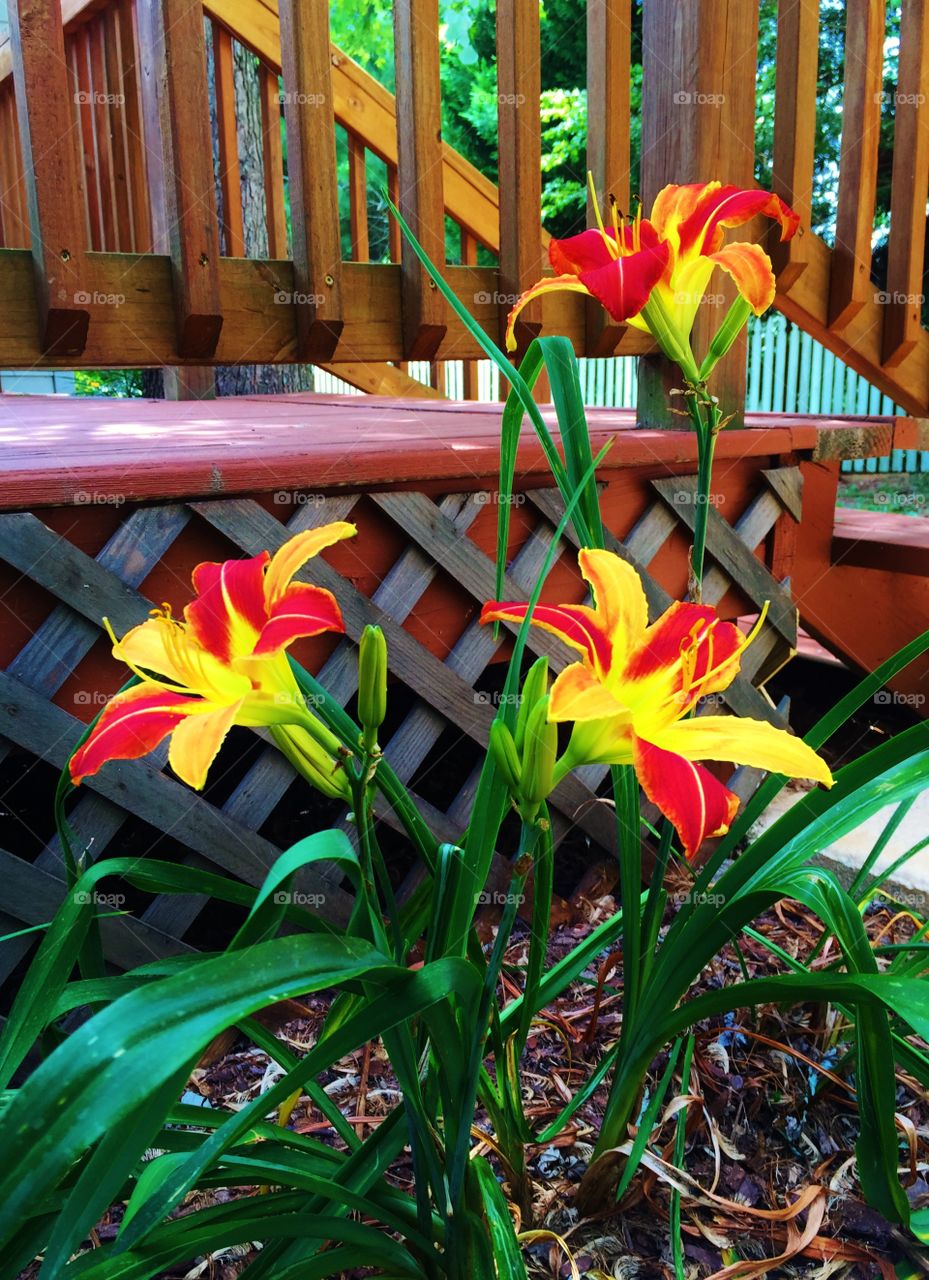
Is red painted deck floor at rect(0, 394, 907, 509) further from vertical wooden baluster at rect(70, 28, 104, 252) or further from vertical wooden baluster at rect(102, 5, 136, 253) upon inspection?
vertical wooden baluster at rect(70, 28, 104, 252)

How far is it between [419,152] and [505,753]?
135 cm

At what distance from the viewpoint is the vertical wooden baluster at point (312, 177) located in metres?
1.54

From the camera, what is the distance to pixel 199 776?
58 cm

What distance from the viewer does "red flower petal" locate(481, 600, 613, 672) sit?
700mm

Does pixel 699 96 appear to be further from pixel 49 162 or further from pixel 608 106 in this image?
pixel 49 162

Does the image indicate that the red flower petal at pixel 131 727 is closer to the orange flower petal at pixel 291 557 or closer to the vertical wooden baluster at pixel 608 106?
the orange flower petal at pixel 291 557

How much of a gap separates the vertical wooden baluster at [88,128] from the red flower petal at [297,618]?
139 inches

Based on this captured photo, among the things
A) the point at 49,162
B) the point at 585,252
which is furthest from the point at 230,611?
the point at 49,162

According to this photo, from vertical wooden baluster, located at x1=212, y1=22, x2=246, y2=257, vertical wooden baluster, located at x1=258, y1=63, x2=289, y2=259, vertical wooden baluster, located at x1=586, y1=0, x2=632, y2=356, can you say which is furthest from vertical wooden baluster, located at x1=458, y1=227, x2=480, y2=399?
vertical wooden baluster, located at x1=586, y1=0, x2=632, y2=356

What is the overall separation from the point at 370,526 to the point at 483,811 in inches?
35.4

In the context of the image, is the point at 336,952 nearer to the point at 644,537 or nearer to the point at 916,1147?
the point at 916,1147

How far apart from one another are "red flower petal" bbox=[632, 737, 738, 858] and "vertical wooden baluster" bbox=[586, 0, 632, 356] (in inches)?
57.8

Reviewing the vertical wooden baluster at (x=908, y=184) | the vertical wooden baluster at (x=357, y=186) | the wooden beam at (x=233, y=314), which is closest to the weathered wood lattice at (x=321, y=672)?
the wooden beam at (x=233, y=314)

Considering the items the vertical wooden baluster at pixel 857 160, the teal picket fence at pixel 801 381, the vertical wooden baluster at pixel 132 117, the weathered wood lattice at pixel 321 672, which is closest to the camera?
the weathered wood lattice at pixel 321 672
